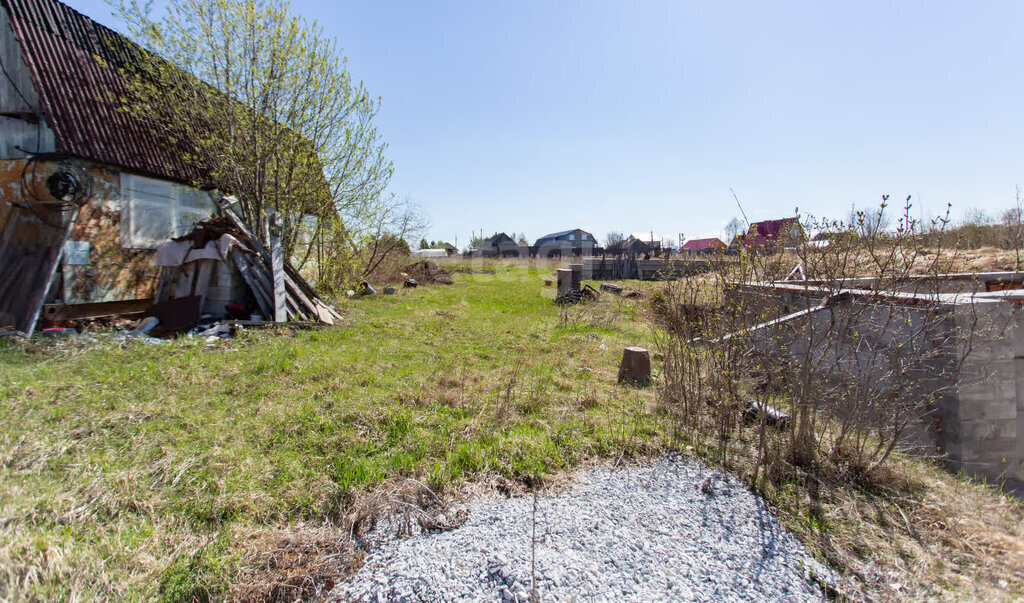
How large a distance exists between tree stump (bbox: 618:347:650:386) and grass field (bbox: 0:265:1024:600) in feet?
0.63

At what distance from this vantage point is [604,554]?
2121 millimetres

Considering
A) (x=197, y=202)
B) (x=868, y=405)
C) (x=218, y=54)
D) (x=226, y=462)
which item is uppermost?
(x=218, y=54)

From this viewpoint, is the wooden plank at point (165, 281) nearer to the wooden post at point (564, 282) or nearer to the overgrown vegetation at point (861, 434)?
the overgrown vegetation at point (861, 434)

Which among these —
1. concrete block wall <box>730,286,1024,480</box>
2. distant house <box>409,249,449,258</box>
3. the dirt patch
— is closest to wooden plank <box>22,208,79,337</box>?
the dirt patch

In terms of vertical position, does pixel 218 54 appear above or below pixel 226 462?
above

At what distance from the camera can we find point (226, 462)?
287 centimetres

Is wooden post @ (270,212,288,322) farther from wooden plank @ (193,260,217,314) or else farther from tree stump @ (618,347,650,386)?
tree stump @ (618,347,650,386)

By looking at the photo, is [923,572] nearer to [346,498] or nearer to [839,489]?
[839,489]

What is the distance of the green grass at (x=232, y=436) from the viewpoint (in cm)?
198

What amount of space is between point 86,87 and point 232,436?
8.35 m

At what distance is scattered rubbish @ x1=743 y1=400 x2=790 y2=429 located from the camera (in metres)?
3.25

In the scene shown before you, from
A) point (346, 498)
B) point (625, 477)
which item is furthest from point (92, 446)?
point (625, 477)

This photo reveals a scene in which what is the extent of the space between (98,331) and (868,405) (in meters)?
9.66

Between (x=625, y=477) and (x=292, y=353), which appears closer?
(x=625, y=477)
